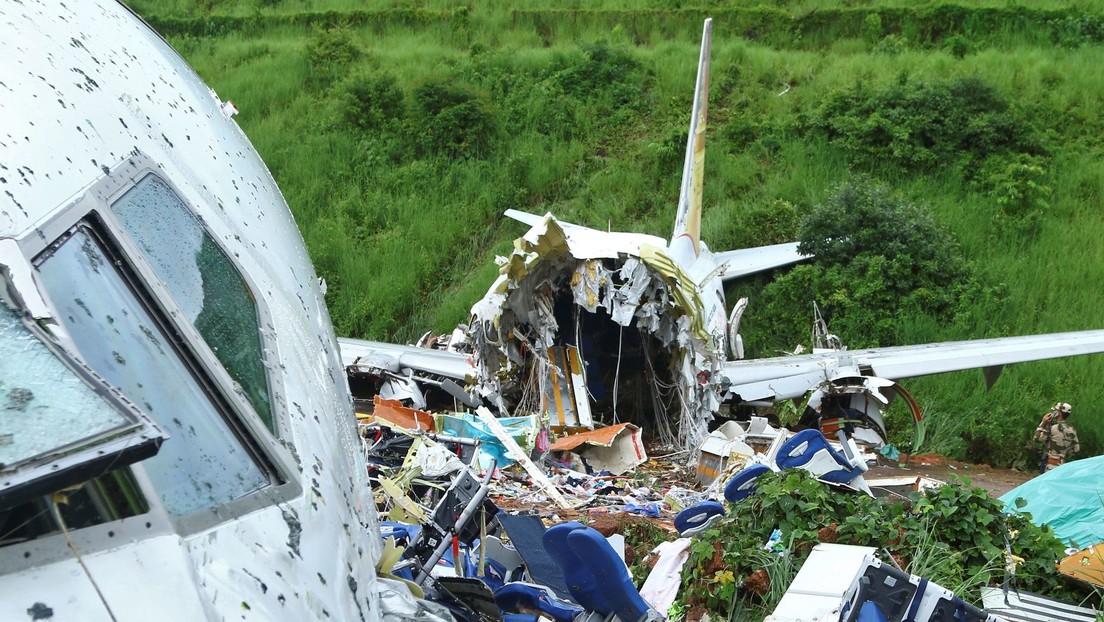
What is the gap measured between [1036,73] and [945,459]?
45.8 ft

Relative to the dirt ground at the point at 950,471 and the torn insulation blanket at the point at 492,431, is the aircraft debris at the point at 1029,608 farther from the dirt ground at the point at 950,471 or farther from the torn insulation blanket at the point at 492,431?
the torn insulation blanket at the point at 492,431

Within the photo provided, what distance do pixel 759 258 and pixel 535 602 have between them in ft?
49.2

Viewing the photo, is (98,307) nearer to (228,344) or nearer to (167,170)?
(228,344)

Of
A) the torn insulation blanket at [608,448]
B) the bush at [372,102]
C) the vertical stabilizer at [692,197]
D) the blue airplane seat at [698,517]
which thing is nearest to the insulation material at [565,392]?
the torn insulation blanket at [608,448]

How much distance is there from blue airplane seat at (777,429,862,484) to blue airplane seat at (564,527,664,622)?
3.96 metres

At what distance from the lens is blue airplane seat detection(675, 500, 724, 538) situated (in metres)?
7.00

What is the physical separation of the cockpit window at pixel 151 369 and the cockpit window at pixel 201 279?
16 centimetres

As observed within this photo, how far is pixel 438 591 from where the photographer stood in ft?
11.6

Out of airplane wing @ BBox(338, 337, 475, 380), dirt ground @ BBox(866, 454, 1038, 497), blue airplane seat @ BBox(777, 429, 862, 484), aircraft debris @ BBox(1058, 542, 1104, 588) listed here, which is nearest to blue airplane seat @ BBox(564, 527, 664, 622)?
aircraft debris @ BBox(1058, 542, 1104, 588)

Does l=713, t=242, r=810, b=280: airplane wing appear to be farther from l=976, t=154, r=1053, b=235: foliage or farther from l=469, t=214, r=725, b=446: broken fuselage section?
l=469, t=214, r=725, b=446: broken fuselage section

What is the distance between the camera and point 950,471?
40.9ft

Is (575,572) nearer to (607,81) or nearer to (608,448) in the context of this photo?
(608,448)

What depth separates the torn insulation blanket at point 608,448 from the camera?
37.3ft

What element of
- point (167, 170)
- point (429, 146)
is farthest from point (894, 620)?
point (429, 146)
